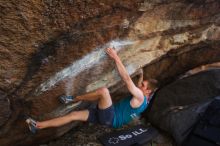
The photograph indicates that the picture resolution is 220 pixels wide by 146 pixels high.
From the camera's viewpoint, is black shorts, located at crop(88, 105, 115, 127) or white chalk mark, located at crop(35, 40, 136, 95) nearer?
white chalk mark, located at crop(35, 40, 136, 95)

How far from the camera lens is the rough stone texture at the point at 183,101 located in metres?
5.05

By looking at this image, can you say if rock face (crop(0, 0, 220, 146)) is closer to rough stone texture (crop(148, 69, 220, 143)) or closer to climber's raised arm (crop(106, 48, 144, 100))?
climber's raised arm (crop(106, 48, 144, 100))

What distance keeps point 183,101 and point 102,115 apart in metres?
1.45

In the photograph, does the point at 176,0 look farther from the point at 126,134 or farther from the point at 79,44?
the point at 126,134

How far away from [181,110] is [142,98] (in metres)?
0.99

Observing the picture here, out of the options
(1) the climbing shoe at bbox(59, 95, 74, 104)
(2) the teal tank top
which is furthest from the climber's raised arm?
(1) the climbing shoe at bbox(59, 95, 74, 104)

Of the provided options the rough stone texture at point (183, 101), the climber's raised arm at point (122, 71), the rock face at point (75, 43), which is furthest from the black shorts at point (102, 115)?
the rough stone texture at point (183, 101)

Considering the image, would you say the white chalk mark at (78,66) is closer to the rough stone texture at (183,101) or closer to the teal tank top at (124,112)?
A: the teal tank top at (124,112)

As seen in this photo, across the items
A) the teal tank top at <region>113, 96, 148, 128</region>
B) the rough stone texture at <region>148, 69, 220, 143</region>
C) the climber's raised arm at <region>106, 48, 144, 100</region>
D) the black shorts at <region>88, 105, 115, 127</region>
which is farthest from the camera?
the rough stone texture at <region>148, 69, 220, 143</region>

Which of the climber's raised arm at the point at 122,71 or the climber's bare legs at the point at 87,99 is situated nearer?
the climber's raised arm at the point at 122,71

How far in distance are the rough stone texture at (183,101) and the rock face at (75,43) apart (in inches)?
17.6

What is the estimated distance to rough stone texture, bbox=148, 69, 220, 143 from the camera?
16.6 ft

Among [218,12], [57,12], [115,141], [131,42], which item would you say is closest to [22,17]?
[57,12]

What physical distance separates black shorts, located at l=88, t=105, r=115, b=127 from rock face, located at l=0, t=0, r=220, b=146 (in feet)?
0.76
